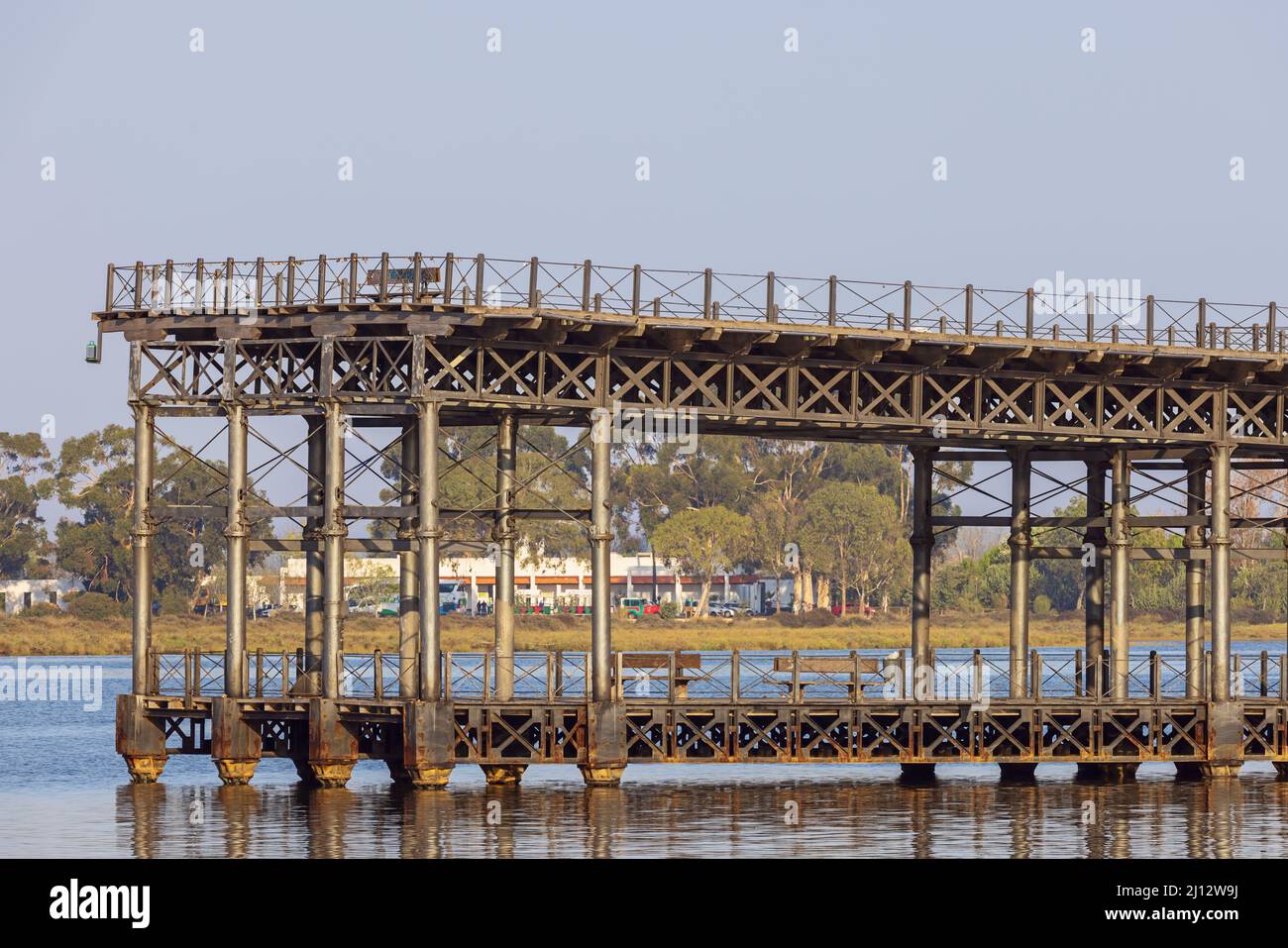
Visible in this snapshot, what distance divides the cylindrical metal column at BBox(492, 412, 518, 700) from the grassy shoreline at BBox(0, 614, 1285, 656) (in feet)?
213

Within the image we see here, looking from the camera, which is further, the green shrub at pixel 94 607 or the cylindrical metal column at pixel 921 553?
the green shrub at pixel 94 607

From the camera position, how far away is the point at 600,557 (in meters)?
45.7

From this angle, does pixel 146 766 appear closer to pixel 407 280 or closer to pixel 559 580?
pixel 407 280

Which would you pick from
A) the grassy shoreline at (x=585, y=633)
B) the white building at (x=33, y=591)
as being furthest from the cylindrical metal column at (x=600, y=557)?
the white building at (x=33, y=591)

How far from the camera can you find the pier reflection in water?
3659 cm

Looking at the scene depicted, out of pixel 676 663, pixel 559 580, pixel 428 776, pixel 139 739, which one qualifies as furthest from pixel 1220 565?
pixel 559 580

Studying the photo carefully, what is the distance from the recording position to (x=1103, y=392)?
1997 inches

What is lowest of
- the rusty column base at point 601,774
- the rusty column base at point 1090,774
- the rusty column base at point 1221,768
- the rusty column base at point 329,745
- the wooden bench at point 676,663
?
the rusty column base at point 1090,774

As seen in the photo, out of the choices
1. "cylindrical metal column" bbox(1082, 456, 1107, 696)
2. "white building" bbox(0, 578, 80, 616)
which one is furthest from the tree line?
"cylindrical metal column" bbox(1082, 456, 1107, 696)

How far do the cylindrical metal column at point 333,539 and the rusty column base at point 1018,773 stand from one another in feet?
51.0

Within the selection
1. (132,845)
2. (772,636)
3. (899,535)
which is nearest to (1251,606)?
(899,535)

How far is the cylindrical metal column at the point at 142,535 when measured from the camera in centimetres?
4741

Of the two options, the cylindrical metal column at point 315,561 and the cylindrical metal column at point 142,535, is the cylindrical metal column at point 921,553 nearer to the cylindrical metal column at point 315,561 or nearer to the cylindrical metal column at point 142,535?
the cylindrical metal column at point 315,561

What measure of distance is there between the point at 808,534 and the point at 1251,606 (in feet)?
97.6
